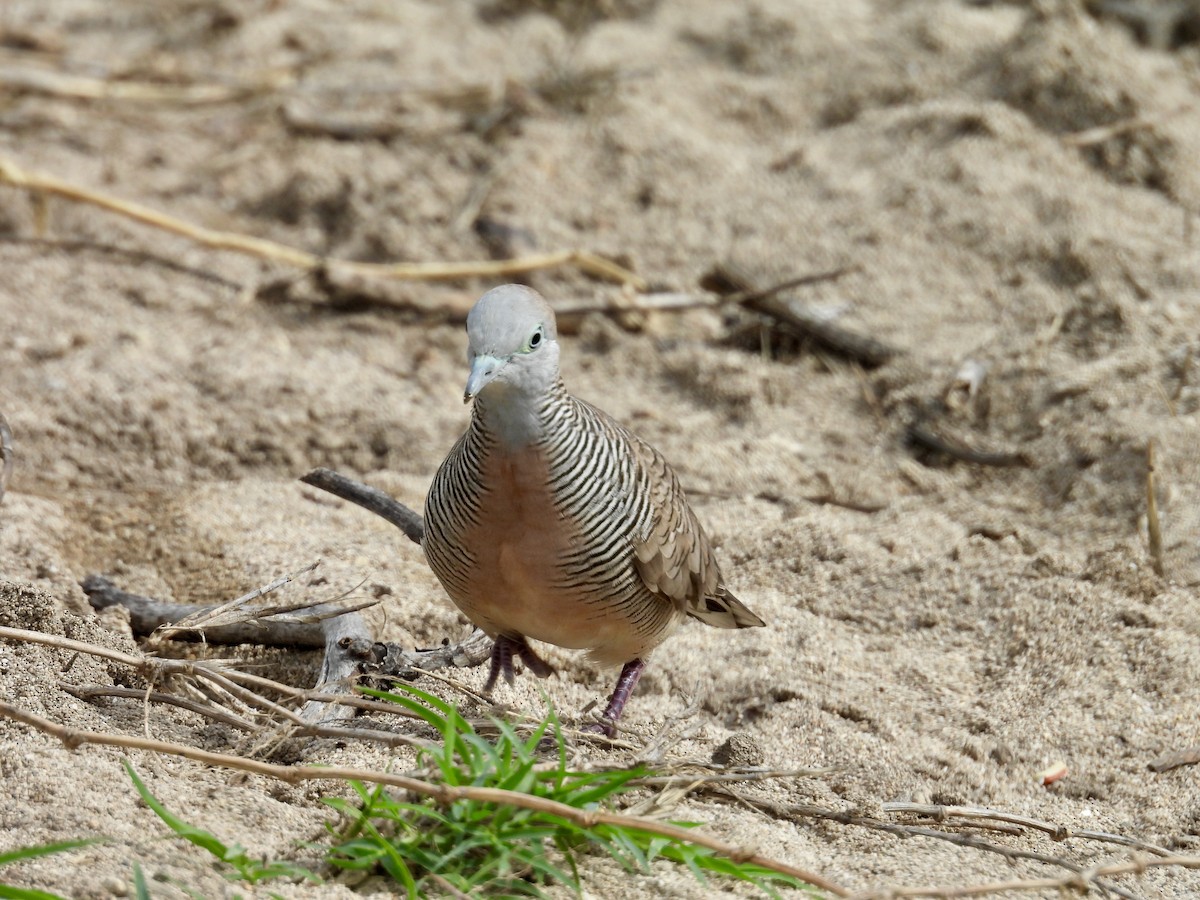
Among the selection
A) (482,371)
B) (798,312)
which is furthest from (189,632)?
(798,312)

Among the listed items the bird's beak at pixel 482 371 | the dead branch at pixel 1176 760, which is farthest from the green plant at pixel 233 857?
the dead branch at pixel 1176 760

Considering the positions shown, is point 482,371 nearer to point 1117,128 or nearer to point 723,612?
point 723,612

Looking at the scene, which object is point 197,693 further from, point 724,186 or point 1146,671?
point 724,186

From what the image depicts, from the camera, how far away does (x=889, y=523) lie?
527 centimetres

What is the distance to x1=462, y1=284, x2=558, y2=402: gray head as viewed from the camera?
330cm

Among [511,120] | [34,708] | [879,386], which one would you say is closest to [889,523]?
[879,386]

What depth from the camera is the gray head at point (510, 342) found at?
3.30m

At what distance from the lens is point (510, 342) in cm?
333

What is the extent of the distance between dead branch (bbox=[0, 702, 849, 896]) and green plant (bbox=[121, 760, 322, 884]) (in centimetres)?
15

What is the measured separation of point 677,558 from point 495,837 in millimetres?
1176

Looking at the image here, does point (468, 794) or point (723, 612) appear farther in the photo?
point (723, 612)

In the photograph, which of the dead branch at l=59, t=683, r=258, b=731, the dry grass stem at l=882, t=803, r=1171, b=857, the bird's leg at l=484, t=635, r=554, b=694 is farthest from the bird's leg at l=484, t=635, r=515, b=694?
the dry grass stem at l=882, t=803, r=1171, b=857

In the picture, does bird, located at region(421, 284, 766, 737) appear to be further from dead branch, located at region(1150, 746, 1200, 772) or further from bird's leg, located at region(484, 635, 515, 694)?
dead branch, located at region(1150, 746, 1200, 772)

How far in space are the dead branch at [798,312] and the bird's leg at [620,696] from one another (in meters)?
2.42
